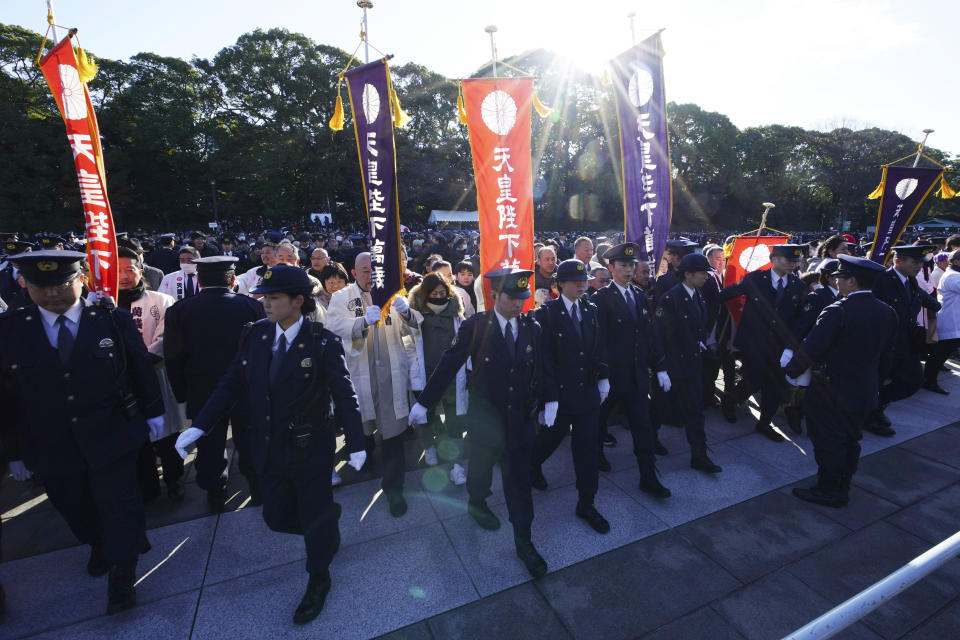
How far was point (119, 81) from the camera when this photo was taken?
35.9 m

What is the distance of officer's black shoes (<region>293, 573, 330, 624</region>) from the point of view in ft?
9.16

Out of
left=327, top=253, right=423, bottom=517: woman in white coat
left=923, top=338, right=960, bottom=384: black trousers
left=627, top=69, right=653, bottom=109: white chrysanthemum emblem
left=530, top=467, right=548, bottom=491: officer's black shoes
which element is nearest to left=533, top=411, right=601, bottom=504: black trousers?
left=530, top=467, right=548, bottom=491: officer's black shoes

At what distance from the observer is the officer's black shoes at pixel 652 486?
404 centimetres

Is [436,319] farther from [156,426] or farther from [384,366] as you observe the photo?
[156,426]

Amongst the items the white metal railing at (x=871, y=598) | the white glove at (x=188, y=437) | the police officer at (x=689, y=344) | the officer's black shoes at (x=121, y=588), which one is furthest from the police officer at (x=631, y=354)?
the officer's black shoes at (x=121, y=588)

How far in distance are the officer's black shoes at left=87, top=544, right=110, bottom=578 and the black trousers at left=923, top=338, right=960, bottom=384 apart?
10196mm

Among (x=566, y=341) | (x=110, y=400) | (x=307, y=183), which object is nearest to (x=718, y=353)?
(x=566, y=341)

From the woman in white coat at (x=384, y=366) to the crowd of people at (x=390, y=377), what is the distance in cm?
2

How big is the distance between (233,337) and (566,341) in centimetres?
288

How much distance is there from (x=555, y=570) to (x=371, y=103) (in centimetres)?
414

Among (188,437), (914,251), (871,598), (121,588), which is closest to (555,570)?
(871,598)

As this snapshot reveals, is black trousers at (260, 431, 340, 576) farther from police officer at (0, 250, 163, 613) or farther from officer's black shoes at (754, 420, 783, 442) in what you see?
officer's black shoes at (754, 420, 783, 442)

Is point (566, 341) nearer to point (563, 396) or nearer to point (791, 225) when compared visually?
point (563, 396)

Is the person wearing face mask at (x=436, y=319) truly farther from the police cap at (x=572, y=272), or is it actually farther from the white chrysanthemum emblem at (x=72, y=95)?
the white chrysanthemum emblem at (x=72, y=95)
